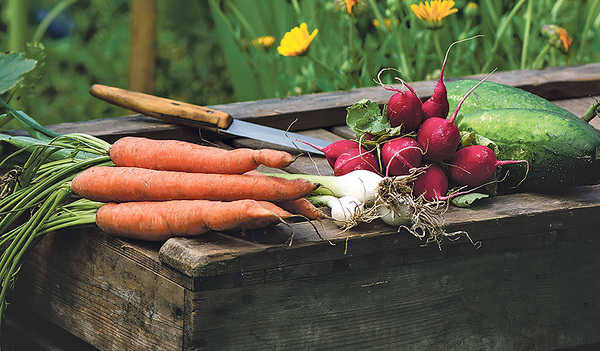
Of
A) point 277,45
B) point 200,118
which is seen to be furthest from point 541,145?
point 277,45

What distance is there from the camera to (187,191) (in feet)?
4.30

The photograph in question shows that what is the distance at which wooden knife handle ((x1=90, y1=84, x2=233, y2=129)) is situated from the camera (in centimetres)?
183

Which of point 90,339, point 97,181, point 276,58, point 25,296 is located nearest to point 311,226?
point 97,181

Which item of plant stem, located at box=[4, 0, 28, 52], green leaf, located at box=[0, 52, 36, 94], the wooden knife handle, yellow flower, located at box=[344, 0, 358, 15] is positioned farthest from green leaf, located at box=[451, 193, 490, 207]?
plant stem, located at box=[4, 0, 28, 52]

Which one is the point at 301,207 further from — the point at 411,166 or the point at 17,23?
the point at 17,23

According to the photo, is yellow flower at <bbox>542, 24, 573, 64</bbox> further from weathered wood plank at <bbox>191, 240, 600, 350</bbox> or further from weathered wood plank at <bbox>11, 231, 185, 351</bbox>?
weathered wood plank at <bbox>11, 231, 185, 351</bbox>

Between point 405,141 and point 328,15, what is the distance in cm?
188

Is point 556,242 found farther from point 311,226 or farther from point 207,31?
point 207,31

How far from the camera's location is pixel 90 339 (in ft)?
4.80

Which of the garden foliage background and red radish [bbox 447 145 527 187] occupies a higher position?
red radish [bbox 447 145 527 187]

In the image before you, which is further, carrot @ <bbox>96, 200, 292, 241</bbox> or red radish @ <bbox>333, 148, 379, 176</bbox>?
red radish @ <bbox>333, 148, 379, 176</bbox>

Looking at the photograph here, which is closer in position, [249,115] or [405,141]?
[405,141]

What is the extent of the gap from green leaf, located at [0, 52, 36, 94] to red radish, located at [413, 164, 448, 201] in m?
0.93

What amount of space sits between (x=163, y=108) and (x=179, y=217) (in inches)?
26.8
